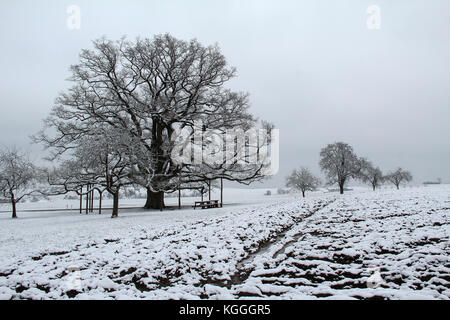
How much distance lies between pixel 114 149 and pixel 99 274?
12.6 metres

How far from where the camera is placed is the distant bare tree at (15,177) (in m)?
21.8

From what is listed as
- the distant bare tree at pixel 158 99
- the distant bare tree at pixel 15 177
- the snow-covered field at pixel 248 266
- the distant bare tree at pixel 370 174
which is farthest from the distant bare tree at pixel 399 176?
the distant bare tree at pixel 15 177

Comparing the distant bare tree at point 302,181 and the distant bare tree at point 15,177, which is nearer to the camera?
the distant bare tree at point 15,177

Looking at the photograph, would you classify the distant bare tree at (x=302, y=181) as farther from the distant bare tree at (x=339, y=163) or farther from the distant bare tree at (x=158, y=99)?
the distant bare tree at (x=158, y=99)

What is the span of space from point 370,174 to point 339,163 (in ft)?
50.8

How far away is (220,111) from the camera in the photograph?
2038cm

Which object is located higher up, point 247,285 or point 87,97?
point 87,97

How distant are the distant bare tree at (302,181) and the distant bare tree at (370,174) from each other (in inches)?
364

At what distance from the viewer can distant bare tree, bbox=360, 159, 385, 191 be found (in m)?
49.0

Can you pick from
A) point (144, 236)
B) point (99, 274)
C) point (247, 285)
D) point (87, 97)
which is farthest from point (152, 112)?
point (247, 285)

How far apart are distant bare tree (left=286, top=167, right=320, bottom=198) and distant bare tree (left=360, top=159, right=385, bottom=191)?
924 cm

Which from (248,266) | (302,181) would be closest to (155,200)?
(248,266)

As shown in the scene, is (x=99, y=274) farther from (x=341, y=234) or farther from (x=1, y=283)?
(x=341, y=234)

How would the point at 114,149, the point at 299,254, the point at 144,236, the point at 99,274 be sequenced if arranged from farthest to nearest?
the point at 114,149
the point at 144,236
the point at 299,254
the point at 99,274
